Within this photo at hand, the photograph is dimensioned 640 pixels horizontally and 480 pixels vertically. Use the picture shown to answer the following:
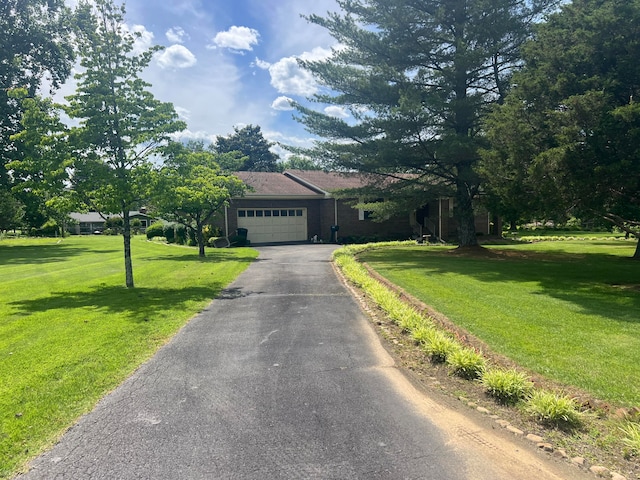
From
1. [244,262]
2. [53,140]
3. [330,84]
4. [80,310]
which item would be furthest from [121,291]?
[330,84]

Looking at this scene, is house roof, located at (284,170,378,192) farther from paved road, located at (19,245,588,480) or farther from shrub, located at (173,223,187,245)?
paved road, located at (19,245,588,480)

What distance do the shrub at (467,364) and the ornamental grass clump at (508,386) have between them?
0.33m

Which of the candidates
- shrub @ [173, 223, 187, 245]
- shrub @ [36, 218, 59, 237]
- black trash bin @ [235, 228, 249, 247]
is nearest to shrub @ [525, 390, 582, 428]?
black trash bin @ [235, 228, 249, 247]

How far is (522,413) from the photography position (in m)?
4.00

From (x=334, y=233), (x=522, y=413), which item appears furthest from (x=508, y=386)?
(x=334, y=233)

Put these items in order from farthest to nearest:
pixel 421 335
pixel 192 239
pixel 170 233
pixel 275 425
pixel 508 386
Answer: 1. pixel 170 233
2. pixel 192 239
3. pixel 421 335
4. pixel 508 386
5. pixel 275 425

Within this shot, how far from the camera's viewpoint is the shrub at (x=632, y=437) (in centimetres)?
327

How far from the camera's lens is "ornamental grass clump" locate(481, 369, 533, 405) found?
13.9 feet

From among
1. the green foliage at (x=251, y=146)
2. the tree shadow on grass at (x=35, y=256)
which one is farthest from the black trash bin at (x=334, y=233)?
the green foliage at (x=251, y=146)

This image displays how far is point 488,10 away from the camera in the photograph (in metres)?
16.5

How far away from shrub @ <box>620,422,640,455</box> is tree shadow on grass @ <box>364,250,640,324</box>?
4.25 metres

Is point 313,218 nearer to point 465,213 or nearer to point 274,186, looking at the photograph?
point 274,186

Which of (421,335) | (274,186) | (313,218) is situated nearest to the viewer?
(421,335)

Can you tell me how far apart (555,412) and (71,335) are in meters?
6.50
